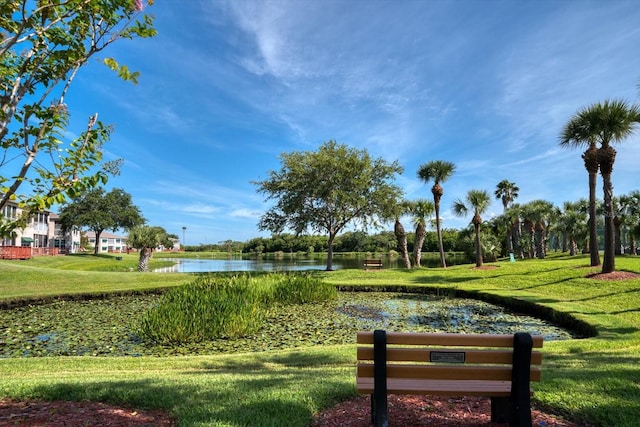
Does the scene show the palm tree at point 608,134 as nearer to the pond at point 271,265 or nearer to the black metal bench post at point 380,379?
the black metal bench post at point 380,379

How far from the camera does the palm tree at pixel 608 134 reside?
48.4ft

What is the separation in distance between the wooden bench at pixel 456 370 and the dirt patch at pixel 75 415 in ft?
5.91

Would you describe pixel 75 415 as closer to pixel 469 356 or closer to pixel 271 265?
pixel 469 356

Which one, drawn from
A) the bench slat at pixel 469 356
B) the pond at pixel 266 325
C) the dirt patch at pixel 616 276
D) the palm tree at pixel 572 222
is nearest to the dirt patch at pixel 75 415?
the bench slat at pixel 469 356

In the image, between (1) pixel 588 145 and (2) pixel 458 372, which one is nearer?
(2) pixel 458 372

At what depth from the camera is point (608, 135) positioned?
1530 cm

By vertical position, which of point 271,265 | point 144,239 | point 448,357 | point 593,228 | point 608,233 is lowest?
point 271,265

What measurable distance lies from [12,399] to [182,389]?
1.64 metres

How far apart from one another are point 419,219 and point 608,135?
55.2 ft

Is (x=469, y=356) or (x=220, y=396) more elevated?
(x=469, y=356)

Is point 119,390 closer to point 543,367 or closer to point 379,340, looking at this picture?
point 379,340

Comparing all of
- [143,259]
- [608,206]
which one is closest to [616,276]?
[608,206]

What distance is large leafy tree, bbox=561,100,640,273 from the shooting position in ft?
48.4

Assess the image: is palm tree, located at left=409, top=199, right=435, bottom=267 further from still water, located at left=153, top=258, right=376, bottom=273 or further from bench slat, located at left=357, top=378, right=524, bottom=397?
bench slat, located at left=357, top=378, right=524, bottom=397
